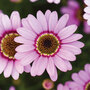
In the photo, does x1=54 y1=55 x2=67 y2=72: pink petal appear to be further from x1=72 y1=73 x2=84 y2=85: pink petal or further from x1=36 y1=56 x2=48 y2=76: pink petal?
x1=72 y1=73 x2=84 y2=85: pink petal

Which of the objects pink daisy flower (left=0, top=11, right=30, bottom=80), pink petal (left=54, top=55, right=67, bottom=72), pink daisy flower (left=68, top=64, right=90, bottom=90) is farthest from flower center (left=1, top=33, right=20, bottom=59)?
pink daisy flower (left=68, top=64, right=90, bottom=90)

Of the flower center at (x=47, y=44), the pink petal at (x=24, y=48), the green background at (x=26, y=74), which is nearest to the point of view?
the pink petal at (x=24, y=48)

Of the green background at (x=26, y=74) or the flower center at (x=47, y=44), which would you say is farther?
the green background at (x=26, y=74)

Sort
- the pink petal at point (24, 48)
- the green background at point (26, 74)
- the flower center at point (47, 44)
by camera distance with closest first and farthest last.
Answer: the pink petal at point (24, 48) < the flower center at point (47, 44) < the green background at point (26, 74)

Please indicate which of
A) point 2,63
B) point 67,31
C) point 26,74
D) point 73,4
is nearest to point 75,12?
point 73,4

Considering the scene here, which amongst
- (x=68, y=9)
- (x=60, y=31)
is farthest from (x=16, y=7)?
(x=60, y=31)

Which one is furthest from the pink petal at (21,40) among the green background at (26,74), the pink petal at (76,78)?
the green background at (26,74)

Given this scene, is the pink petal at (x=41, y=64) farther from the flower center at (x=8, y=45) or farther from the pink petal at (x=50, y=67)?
the flower center at (x=8, y=45)

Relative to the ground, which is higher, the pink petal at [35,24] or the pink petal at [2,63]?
the pink petal at [35,24]
